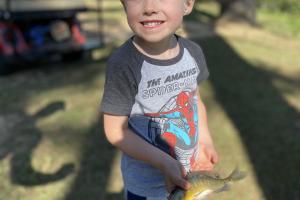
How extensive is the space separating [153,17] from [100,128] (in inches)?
123

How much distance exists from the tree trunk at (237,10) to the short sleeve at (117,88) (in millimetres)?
7809

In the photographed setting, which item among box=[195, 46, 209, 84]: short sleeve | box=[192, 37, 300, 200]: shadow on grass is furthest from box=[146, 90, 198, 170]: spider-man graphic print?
box=[192, 37, 300, 200]: shadow on grass

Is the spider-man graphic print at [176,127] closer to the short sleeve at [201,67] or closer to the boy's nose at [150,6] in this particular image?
the short sleeve at [201,67]

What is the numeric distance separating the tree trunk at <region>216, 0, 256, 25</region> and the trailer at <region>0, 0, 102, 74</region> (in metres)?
3.29

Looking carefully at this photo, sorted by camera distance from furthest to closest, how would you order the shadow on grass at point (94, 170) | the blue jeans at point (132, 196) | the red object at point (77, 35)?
the red object at point (77, 35), the shadow on grass at point (94, 170), the blue jeans at point (132, 196)

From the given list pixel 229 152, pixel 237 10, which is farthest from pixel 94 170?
pixel 237 10

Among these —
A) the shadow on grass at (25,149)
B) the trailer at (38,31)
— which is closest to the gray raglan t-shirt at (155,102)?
the shadow on grass at (25,149)

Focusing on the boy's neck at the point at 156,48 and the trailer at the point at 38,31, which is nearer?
the boy's neck at the point at 156,48

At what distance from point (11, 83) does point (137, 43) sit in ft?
14.9

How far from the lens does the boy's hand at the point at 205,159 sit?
7.19ft

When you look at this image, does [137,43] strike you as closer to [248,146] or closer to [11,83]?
[248,146]

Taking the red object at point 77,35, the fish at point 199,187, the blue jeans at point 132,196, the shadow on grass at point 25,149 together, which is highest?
the fish at point 199,187

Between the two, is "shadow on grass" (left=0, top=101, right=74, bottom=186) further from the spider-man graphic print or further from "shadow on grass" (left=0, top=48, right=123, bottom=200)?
the spider-man graphic print

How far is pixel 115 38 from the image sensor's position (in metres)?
9.02
